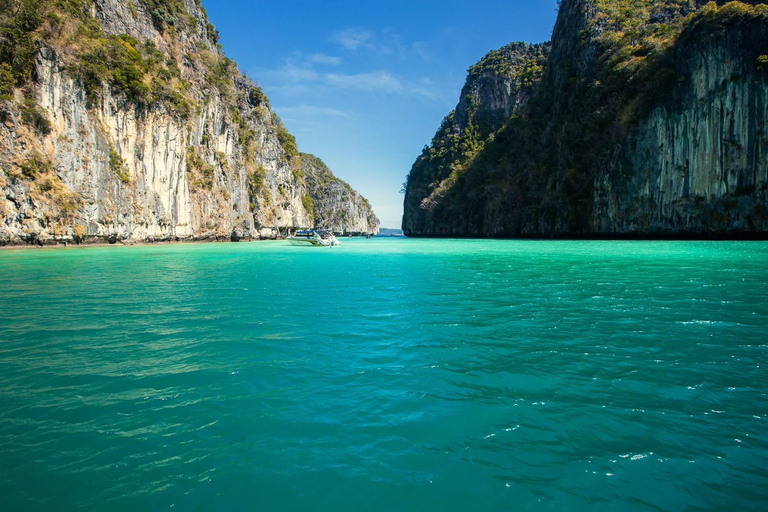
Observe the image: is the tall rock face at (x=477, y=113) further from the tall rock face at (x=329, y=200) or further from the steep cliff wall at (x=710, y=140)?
the steep cliff wall at (x=710, y=140)

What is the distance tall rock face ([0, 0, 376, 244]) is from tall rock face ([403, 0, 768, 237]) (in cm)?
4668

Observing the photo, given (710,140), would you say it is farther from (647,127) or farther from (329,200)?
(329,200)

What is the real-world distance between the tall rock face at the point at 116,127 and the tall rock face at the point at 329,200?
2697 inches

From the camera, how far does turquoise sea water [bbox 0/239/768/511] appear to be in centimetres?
279

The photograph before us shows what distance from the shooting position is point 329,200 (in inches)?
5276

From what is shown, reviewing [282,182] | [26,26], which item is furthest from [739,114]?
[282,182]

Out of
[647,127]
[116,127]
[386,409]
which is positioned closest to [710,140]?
[647,127]

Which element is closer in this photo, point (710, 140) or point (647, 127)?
point (710, 140)

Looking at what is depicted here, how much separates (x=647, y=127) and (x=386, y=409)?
165ft

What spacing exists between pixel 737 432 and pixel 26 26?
45.0 m

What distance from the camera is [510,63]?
94.4 metres

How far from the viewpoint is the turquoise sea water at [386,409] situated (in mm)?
2787

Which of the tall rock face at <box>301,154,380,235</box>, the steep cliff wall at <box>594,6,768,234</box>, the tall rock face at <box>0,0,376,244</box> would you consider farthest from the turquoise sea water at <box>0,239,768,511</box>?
the tall rock face at <box>301,154,380,235</box>

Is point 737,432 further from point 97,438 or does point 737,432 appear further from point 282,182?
point 282,182
